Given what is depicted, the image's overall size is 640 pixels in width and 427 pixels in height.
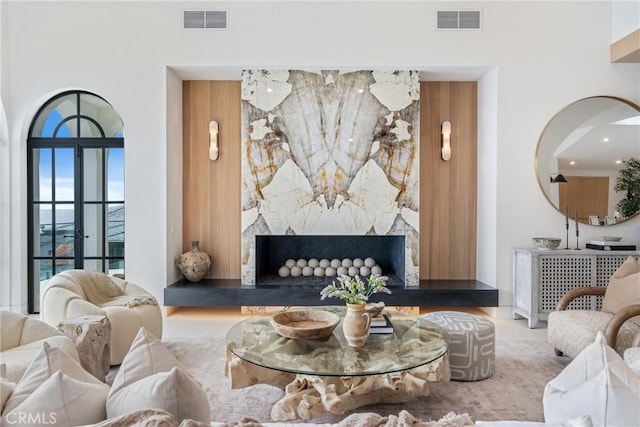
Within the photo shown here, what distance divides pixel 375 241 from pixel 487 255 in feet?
4.48

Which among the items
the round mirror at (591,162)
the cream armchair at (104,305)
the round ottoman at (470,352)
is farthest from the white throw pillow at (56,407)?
the round mirror at (591,162)

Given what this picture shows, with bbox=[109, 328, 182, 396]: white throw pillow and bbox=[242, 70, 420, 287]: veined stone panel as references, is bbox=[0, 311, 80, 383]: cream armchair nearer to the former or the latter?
bbox=[109, 328, 182, 396]: white throw pillow

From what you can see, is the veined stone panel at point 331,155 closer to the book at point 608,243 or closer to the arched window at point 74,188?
the arched window at point 74,188

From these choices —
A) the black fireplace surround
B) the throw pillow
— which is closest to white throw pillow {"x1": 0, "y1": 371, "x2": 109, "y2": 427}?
the throw pillow

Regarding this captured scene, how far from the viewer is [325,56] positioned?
5.03 meters

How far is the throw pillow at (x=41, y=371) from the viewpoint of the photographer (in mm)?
1244

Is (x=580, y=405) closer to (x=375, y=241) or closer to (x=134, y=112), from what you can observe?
(x=375, y=241)

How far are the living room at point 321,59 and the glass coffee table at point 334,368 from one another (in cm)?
263

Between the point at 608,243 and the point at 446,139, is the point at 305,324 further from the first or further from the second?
the point at 608,243

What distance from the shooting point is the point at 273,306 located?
4.99m

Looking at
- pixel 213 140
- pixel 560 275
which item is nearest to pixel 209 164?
pixel 213 140

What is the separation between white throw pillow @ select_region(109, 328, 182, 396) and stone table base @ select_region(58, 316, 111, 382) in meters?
1.69

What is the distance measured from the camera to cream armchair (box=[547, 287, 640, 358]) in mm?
2891

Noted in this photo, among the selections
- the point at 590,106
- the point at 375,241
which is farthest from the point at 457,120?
the point at 375,241
